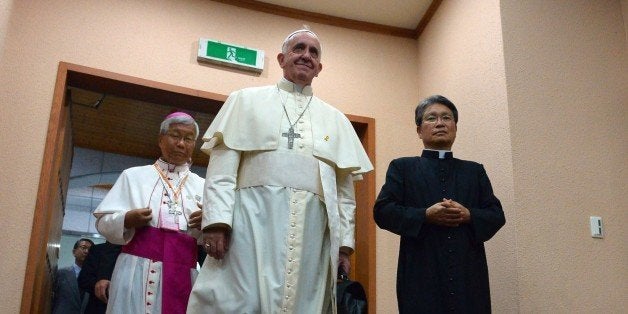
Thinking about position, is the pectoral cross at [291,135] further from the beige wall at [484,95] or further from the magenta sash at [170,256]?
the beige wall at [484,95]

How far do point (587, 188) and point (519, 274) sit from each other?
26.8 inches

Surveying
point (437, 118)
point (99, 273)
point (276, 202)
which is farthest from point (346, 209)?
point (99, 273)

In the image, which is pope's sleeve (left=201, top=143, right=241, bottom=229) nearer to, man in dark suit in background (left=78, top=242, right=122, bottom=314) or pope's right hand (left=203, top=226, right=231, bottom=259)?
pope's right hand (left=203, top=226, right=231, bottom=259)

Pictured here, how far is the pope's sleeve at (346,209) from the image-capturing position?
2352mm

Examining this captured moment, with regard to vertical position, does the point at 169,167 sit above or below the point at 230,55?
below

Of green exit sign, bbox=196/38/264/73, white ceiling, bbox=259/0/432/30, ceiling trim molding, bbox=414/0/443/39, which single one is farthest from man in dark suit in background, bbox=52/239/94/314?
ceiling trim molding, bbox=414/0/443/39

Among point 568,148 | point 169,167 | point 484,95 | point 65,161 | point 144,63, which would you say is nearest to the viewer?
point 169,167

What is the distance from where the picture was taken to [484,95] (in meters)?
3.45

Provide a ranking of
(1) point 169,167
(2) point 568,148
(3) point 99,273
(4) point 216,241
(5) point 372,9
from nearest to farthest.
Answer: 1. (4) point 216,241
2. (3) point 99,273
3. (1) point 169,167
4. (2) point 568,148
5. (5) point 372,9

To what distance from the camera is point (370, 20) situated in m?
4.56

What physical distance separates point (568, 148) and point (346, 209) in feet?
4.86

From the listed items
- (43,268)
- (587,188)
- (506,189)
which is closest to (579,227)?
(587,188)

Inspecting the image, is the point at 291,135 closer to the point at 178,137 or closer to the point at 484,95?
the point at 178,137

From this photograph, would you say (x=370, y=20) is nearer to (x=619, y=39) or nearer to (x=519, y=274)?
(x=619, y=39)
